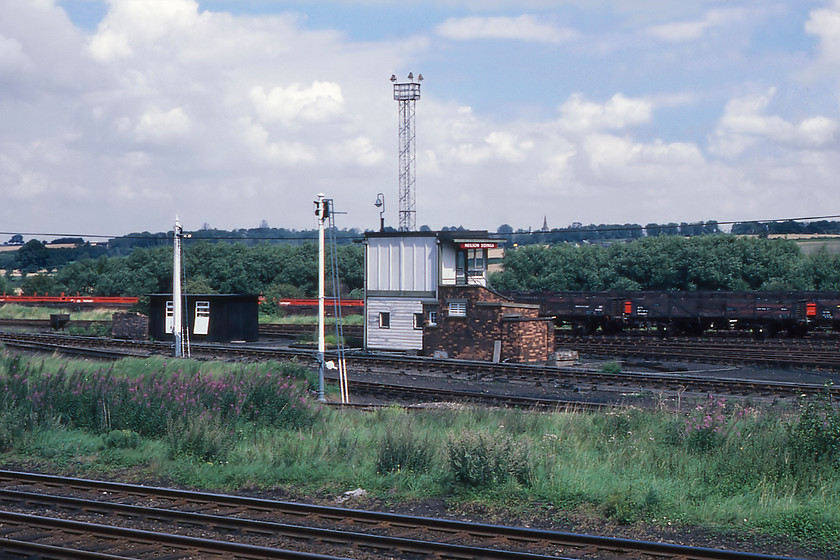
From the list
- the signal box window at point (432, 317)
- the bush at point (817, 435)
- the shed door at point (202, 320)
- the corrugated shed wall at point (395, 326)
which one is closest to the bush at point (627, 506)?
the bush at point (817, 435)

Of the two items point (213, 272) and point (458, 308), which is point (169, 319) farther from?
point (213, 272)

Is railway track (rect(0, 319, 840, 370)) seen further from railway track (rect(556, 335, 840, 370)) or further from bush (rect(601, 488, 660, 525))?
bush (rect(601, 488, 660, 525))

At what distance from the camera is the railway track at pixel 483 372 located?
23281 mm

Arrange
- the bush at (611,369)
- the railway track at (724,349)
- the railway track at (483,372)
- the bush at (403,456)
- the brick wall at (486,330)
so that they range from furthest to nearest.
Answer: the brick wall at (486,330) → the railway track at (724,349) → the bush at (611,369) → the railway track at (483,372) → the bush at (403,456)

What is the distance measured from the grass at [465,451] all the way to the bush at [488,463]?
0.06 ft

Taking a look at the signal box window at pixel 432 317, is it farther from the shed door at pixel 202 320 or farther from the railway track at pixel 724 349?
the shed door at pixel 202 320

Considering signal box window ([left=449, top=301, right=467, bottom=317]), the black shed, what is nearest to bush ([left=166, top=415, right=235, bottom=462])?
signal box window ([left=449, top=301, right=467, bottom=317])

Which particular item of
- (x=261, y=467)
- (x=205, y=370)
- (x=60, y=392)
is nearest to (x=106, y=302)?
(x=205, y=370)

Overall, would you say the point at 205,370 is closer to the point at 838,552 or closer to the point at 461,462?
the point at 461,462

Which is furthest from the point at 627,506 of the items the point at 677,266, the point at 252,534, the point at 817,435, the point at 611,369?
the point at 677,266

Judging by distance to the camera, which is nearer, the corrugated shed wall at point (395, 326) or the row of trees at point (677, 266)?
the corrugated shed wall at point (395, 326)

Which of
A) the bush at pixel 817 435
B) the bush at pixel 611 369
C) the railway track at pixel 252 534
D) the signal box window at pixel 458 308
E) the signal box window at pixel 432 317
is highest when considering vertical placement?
the signal box window at pixel 458 308

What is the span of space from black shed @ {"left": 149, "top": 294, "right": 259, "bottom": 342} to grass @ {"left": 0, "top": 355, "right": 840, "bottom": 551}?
24.3 meters

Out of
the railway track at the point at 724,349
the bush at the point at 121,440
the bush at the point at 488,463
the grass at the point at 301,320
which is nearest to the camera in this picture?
the bush at the point at 488,463
